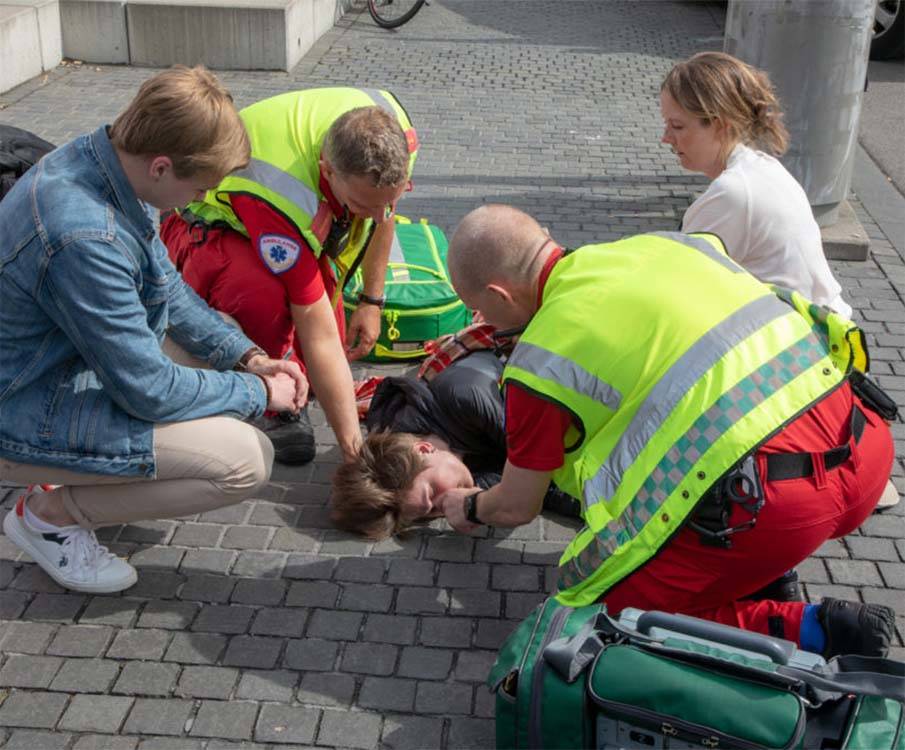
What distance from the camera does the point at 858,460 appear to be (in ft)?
9.66

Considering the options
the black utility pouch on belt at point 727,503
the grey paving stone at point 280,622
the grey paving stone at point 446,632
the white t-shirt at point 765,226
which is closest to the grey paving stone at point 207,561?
the grey paving stone at point 280,622

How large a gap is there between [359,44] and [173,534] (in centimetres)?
891

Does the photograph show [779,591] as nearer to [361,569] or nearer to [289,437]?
[361,569]

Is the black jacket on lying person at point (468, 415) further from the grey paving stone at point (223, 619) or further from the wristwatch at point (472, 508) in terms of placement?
the grey paving stone at point (223, 619)

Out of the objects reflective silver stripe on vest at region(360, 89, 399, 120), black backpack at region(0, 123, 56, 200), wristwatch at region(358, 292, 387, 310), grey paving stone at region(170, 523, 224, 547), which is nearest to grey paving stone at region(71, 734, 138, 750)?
grey paving stone at region(170, 523, 224, 547)

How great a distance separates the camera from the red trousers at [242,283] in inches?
160

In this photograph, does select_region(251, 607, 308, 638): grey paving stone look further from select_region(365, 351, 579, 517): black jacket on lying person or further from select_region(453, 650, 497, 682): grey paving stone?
select_region(365, 351, 579, 517): black jacket on lying person

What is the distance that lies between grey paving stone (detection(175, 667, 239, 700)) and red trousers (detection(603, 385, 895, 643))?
1046mm

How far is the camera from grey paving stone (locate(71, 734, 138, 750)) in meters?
2.85

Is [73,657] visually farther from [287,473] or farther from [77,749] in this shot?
[287,473]

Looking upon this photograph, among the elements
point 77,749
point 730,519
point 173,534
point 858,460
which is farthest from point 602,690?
point 173,534

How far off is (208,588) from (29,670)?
1.92ft

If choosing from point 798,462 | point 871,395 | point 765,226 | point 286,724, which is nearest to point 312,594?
point 286,724

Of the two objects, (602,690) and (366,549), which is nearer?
(602,690)
